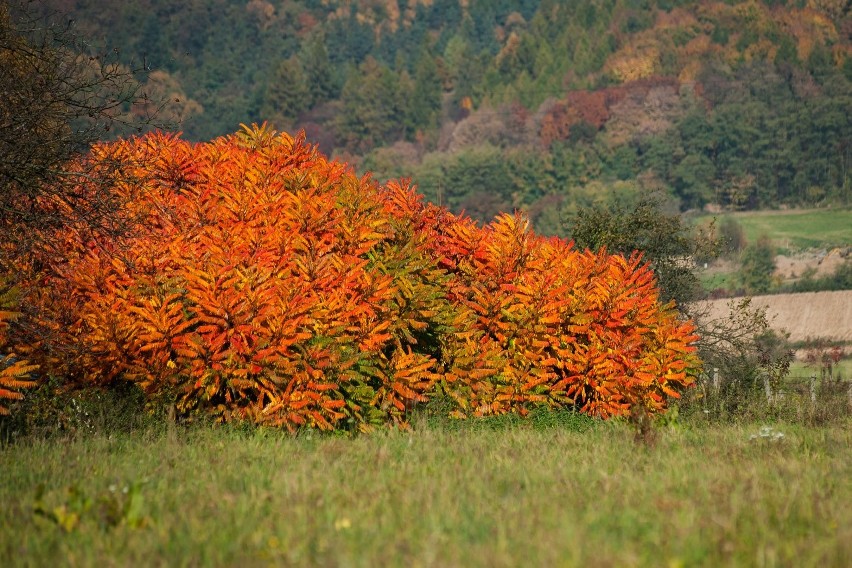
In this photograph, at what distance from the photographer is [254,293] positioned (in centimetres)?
1728

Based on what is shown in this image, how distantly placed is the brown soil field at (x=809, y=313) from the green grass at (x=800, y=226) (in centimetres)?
2574

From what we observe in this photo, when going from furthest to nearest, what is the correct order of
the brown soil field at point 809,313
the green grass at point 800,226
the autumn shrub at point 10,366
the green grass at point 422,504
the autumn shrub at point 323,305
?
the green grass at point 800,226 → the brown soil field at point 809,313 → the autumn shrub at point 323,305 → the autumn shrub at point 10,366 → the green grass at point 422,504

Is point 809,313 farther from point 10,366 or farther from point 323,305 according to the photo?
point 10,366

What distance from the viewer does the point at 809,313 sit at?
8694 cm

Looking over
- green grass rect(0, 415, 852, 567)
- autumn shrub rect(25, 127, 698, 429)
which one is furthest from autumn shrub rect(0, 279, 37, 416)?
autumn shrub rect(25, 127, 698, 429)

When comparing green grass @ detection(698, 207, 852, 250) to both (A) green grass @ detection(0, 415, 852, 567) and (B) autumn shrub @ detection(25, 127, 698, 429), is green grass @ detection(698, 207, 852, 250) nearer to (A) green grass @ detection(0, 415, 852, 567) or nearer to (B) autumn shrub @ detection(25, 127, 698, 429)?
(B) autumn shrub @ detection(25, 127, 698, 429)

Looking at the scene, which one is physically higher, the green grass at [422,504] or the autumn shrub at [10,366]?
the autumn shrub at [10,366]

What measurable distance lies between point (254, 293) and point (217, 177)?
8.65m

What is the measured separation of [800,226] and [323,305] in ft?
387

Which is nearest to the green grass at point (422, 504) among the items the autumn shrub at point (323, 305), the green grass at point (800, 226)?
the autumn shrub at point (323, 305)

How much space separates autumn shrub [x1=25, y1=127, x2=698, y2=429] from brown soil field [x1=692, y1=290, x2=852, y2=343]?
183 ft

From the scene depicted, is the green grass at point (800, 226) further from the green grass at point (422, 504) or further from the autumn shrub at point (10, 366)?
the green grass at point (422, 504)

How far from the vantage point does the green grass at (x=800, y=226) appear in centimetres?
11831

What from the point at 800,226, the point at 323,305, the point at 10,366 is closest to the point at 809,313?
the point at 800,226
